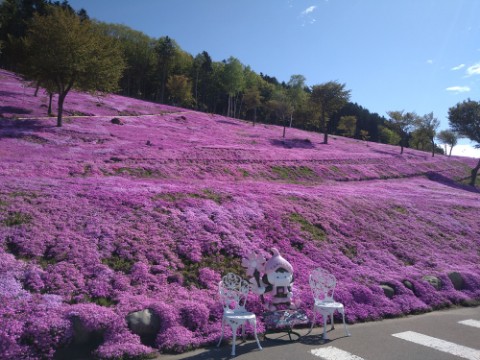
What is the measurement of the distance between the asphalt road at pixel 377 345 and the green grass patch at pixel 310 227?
572 centimetres

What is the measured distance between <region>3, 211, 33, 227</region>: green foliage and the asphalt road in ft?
Result: 22.8

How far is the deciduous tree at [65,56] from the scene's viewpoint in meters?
35.1

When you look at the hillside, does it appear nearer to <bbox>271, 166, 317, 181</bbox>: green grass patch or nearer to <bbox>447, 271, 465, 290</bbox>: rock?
<bbox>447, 271, 465, 290</bbox>: rock

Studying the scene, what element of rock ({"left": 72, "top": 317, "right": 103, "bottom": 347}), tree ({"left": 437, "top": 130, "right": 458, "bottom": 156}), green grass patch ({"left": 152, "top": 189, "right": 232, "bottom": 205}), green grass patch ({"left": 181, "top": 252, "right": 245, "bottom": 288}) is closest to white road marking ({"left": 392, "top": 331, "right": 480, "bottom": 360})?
green grass patch ({"left": 181, "top": 252, "right": 245, "bottom": 288})

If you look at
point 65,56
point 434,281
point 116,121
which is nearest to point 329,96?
point 116,121

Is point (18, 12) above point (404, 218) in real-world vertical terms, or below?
above

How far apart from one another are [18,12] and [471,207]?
91.7 m

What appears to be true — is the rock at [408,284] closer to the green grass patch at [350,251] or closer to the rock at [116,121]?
the green grass patch at [350,251]

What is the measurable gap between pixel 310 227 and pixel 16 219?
12.3 meters

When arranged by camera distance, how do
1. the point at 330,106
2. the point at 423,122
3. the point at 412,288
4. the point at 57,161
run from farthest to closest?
the point at 423,122 → the point at 330,106 → the point at 57,161 → the point at 412,288

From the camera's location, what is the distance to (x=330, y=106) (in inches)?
2616

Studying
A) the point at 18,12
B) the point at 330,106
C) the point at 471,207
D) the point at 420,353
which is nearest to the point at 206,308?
the point at 420,353

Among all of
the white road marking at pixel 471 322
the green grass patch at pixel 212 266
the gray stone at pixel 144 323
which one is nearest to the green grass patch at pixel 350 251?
the white road marking at pixel 471 322

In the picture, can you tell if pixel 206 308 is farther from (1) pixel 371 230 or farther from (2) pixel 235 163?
(2) pixel 235 163
